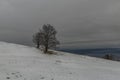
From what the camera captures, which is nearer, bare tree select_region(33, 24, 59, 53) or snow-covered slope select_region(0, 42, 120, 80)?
snow-covered slope select_region(0, 42, 120, 80)

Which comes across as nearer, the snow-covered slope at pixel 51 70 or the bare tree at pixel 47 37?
the snow-covered slope at pixel 51 70

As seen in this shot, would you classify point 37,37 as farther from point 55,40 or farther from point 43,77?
point 43,77

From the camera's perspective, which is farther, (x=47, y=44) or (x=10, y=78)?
(x=47, y=44)

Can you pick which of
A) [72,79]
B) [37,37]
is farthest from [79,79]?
[37,37]

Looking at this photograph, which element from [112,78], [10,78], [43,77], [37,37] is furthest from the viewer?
[37,37]

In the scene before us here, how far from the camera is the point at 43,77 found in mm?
19891

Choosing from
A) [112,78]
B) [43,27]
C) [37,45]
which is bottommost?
[112,78]

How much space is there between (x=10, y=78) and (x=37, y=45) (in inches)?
Result: 1836

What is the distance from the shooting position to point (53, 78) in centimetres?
1972

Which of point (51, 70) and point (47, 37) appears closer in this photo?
point (51, 70)

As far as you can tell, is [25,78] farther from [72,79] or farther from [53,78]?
[72,79]

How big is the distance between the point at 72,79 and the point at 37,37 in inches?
1685

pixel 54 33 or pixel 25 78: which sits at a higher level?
→ pixel 54 33

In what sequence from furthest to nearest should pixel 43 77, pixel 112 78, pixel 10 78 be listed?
pixel 112 78
pixel 43 77
pixel 10 78
